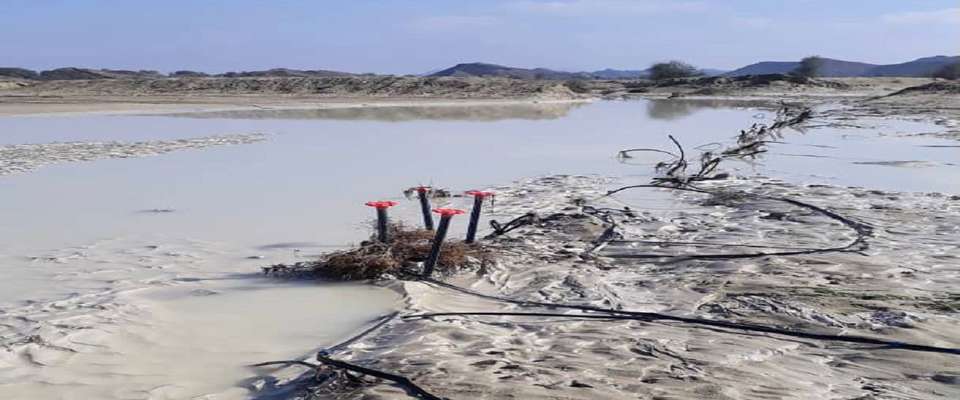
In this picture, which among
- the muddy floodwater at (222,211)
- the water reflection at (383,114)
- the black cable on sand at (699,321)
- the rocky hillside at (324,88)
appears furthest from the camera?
the rocky hillside at (324,88)

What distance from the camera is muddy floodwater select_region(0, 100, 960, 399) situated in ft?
15.9

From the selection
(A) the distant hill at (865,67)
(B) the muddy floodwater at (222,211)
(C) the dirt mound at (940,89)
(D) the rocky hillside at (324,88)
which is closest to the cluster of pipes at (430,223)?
(B) the muddy floodwater at (222,211)

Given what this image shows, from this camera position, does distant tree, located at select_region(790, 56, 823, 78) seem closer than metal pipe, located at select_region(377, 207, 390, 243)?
No

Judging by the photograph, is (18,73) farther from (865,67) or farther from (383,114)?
(865,67)

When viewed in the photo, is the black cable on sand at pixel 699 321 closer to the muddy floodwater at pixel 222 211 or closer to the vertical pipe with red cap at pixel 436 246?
the vertical pipe with red cap at pixel 436 246

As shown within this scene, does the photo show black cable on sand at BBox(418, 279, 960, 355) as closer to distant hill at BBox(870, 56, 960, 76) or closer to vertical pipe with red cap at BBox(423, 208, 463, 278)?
vertical pipe with red cap at BBox(423, 208, 463, 278)

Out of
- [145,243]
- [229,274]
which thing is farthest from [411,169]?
[229,274]

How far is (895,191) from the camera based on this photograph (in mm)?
11219

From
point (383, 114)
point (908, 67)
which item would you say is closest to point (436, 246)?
point (383, 114)

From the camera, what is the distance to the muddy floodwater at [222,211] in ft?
15.9

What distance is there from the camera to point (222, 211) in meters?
9.57

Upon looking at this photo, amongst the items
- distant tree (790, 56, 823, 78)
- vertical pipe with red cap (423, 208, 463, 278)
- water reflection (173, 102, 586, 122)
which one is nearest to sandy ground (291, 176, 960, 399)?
vertical pipe with red cap (423, 208, 463, 278)

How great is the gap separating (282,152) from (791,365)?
516 inches

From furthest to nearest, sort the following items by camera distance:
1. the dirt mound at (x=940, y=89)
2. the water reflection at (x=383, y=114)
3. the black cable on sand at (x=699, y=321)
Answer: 1. the dirt mound at (x=940, y=89)
2. the water reflection at (x=383, y=114)
3. the black cable on sand at (x=699, y=321)
